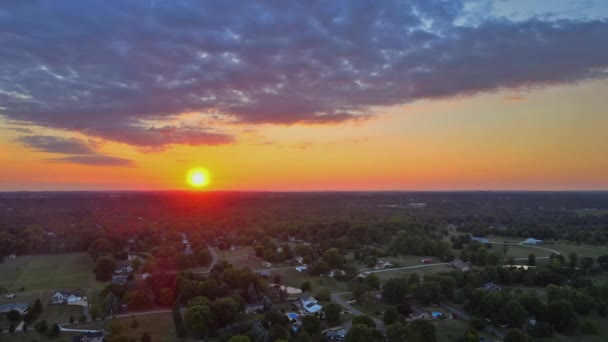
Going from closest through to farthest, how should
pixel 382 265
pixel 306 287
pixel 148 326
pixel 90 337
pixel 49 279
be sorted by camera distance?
pixel 90 337, pixel 148 326, pixel 306 287, pixel 49 279, pixel 382 265

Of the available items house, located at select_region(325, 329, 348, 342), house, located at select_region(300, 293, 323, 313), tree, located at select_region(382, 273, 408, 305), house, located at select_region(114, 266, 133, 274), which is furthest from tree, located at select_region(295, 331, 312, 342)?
house, located at select_region(114, 266, 133, 274)

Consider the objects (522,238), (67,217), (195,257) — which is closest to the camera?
(195,257)

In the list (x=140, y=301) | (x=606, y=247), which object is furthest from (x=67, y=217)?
(x=606, y=247)

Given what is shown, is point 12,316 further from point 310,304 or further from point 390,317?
point 390,317

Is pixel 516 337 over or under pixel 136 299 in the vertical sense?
under

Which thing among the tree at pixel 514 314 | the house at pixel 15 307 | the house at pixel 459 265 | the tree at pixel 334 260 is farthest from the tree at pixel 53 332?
the house at pixel 459 265

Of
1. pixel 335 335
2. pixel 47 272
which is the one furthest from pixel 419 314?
pixel 47 272

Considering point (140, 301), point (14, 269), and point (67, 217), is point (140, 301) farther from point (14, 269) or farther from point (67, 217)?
point (67, 217)
